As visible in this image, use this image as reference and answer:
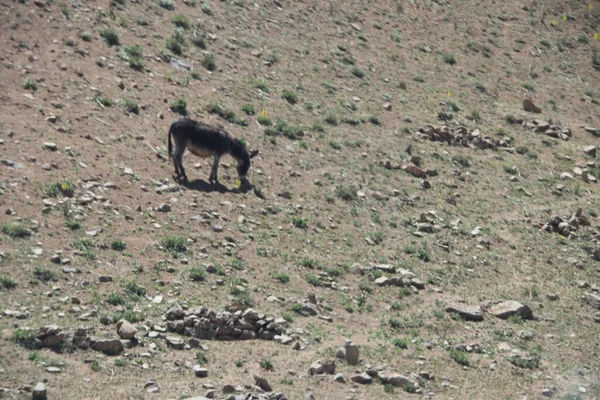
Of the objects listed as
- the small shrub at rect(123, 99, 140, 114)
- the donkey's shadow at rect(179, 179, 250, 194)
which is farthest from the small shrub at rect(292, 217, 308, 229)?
the small shrub at rect(123, 99, 140, 114)

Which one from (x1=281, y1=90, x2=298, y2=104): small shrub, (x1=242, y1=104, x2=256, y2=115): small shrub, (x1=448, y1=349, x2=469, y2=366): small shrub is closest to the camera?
(x1=448, y1=349, x2=469, y2=366): small shrub

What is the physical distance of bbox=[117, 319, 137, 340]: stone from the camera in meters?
12.7

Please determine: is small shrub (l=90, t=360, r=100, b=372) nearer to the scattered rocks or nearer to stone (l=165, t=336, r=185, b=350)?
stone (l=165, t=336, r=185, b=350)

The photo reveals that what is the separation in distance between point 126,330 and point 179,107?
975 cm

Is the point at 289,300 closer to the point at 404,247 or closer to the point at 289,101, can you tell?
the point at 404,247

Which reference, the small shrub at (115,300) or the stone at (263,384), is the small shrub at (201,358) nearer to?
the stone at (263,384)

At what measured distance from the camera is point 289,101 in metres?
24.9

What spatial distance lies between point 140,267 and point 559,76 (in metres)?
23.4

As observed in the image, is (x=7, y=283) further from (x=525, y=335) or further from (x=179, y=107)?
(x=179, y=107)

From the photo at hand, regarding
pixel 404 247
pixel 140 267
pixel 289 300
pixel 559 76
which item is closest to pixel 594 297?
pixel 404 247

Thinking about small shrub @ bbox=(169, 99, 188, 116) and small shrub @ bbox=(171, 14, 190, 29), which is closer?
small shrub @ bbox=(169, 99, 188, 116)

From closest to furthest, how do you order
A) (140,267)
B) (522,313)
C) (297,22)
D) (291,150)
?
1. (140,267)
2. (522,313)
3. (291,150)
4. (297,22)

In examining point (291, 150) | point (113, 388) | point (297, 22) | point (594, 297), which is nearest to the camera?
point (113, 388)

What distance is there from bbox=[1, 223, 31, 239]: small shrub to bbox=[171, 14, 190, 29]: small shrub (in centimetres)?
1221
